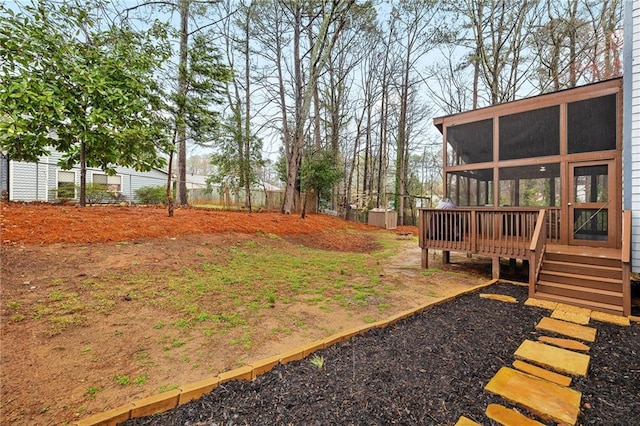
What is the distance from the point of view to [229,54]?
13.7 metres

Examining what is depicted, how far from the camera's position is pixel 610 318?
3.44m

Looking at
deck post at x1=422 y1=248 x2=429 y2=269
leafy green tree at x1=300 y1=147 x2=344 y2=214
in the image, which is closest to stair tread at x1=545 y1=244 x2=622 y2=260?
deck post at x1=422 y1=248 x2=429 y2=269

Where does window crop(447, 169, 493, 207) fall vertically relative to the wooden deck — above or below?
above

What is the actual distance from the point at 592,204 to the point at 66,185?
19.2m

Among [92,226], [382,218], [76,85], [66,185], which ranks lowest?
[382,218]

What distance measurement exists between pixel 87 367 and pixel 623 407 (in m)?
3.84

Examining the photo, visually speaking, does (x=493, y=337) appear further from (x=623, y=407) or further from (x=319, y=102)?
(x=319, y=102)

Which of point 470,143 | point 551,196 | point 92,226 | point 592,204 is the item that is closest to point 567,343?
point 592,204

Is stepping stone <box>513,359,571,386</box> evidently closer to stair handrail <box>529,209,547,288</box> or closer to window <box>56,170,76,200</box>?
stair handrail <box>529,209,547,288</box>

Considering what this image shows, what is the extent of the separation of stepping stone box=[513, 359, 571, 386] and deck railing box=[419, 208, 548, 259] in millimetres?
3107

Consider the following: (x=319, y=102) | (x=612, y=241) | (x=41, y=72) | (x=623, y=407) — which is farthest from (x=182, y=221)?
(x=319, y=102)

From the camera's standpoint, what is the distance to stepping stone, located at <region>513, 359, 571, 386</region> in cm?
211

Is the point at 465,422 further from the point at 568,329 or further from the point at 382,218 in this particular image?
the point at 382,218

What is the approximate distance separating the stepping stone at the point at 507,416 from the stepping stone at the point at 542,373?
613 millimetres
